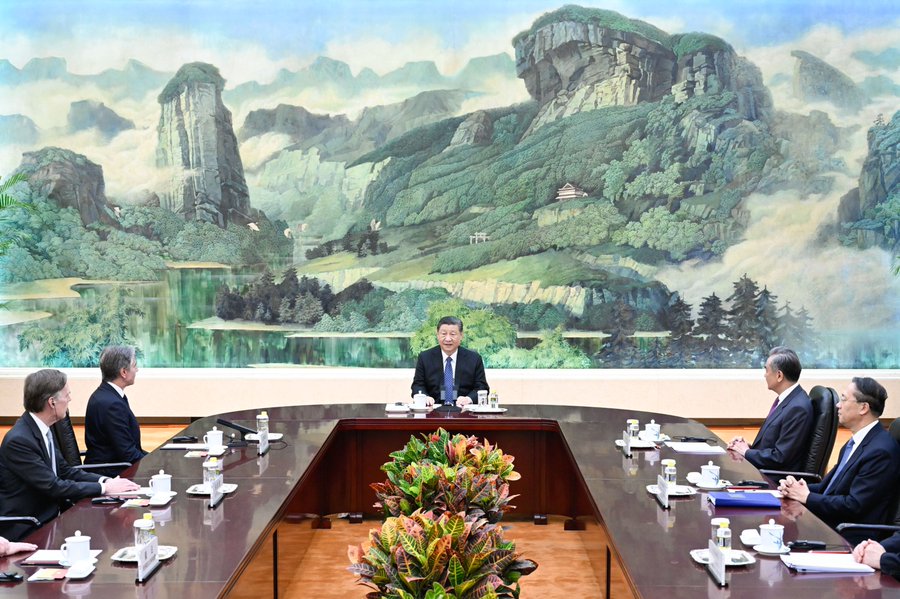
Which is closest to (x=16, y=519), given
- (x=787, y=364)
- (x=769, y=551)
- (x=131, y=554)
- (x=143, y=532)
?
(x=131, y=554)

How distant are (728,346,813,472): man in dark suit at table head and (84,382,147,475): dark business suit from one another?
3.19 meters

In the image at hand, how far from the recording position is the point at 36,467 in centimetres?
369

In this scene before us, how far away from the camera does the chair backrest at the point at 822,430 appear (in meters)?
4.40

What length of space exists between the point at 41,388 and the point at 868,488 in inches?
136

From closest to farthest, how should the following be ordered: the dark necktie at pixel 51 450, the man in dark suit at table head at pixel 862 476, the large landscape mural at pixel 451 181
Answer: the man in dark suit at table head at pixel 862 476 → the dark necktie at pixel 51 450 → the large landscape mural at pixel 451 181

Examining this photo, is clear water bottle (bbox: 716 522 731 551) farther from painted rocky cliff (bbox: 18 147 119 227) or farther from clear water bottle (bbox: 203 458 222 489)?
painted rocky cliff (bbox: 18 147 119 227)

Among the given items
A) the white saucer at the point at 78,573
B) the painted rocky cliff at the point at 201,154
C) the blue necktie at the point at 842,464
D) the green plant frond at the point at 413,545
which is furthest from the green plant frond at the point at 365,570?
the painted rocky cliff at the point at 201,154

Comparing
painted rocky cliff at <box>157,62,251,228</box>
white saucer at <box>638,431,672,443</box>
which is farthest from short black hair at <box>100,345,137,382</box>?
painted rocky cliff at <box>157,62,251,228</box>

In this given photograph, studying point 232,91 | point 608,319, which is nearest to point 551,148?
point 608,319

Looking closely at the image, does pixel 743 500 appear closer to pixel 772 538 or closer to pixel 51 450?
pixel 772 538

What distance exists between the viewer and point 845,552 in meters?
2.81

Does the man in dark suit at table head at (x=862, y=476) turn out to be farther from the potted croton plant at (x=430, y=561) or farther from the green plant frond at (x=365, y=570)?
the green plant frond at (x=365, y=570)

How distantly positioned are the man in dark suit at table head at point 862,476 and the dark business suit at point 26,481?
2.97 m

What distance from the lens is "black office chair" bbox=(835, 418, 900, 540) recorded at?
336cm
